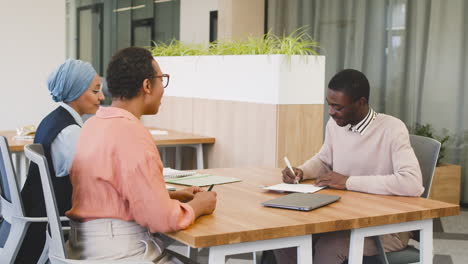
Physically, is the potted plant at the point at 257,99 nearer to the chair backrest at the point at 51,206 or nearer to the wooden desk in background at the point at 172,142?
the wooden desk in background at the point at 172,142

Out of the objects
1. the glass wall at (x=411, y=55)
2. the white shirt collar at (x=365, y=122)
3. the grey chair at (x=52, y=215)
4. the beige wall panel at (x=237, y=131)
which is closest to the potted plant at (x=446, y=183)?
the glass wall at (x=411, y=55)

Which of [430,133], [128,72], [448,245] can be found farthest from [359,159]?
[430,133]

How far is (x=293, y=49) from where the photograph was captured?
175 inches

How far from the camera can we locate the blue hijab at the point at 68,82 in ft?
9.88

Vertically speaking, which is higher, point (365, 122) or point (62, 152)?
point (365, 122)

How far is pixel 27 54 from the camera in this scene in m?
6.89

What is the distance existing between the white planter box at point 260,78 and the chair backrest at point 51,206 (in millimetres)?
2542

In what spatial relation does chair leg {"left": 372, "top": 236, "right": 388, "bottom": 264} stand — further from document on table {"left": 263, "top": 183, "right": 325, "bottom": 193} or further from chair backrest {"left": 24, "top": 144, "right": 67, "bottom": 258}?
chair backrest {"left": 24, "top": 144, "right": 67, "bottom": 258}

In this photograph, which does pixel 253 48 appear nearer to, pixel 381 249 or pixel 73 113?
pixel 73 113

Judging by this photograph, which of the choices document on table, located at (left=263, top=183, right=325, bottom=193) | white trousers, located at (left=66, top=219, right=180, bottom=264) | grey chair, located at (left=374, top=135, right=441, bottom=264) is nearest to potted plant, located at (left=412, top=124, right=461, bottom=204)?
grey chair, located at (left=374, top=135, right=441, bottom=264)

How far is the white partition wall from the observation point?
14.7 feet

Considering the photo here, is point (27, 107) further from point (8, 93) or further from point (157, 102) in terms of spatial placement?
point (157, 102)

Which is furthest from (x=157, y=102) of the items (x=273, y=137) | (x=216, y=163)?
(x=216, y=163)

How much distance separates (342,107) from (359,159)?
26 centimetres
